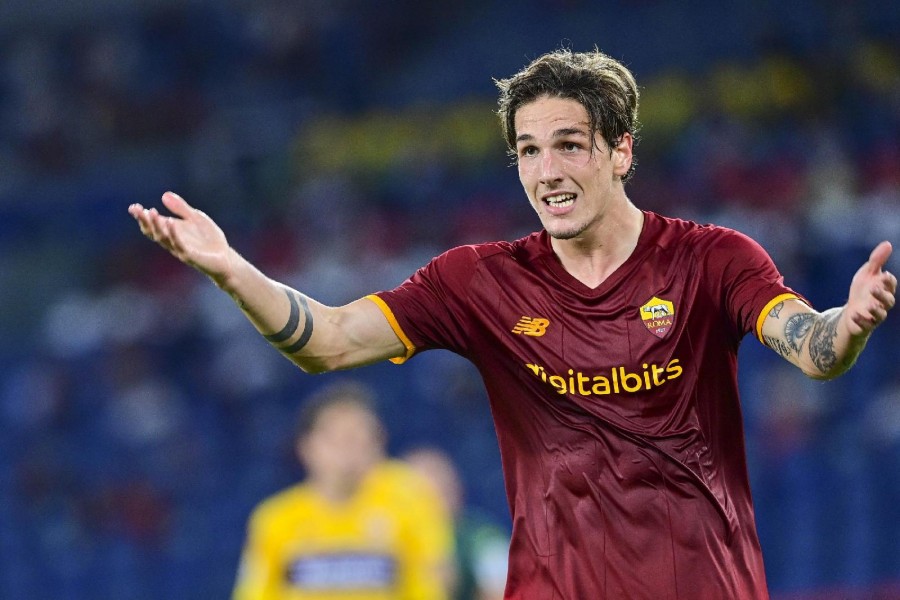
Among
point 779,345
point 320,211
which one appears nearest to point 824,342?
point 779,345

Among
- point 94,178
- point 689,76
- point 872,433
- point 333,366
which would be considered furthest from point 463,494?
point 94,178

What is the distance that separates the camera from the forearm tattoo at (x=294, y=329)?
3.42m

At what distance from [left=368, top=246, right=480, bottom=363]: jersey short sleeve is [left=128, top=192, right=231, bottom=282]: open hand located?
0.46m

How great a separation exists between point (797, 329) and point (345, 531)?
3190mm

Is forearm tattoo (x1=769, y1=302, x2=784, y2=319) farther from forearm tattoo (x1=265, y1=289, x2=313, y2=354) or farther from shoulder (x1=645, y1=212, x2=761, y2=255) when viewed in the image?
forearm tattoo (x1=265, y1=289, x2=313, y2=354)

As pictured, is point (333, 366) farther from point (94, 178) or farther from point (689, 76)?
point (94, 178)

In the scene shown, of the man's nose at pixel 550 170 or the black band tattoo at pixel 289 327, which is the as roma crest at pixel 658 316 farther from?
the black band tattoo at pixel 289 327

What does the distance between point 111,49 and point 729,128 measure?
8.02 meters

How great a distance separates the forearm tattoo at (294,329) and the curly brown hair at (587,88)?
755mm

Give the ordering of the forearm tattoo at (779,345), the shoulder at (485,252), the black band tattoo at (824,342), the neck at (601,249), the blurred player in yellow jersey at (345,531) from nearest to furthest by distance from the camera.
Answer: the black band tattoo at (824,342)
the forearm tattoo at (779,345)
the neck at (601,249)
the shoulder at (485,252)
the blurred player in yellow jersey at (345,531)

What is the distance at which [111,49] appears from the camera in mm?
15406

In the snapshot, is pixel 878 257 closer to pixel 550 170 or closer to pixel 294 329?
pixel 550 170

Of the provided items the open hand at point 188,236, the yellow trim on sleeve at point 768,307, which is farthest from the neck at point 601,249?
the open hand at point 188,236

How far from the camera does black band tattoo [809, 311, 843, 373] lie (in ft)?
9.98
